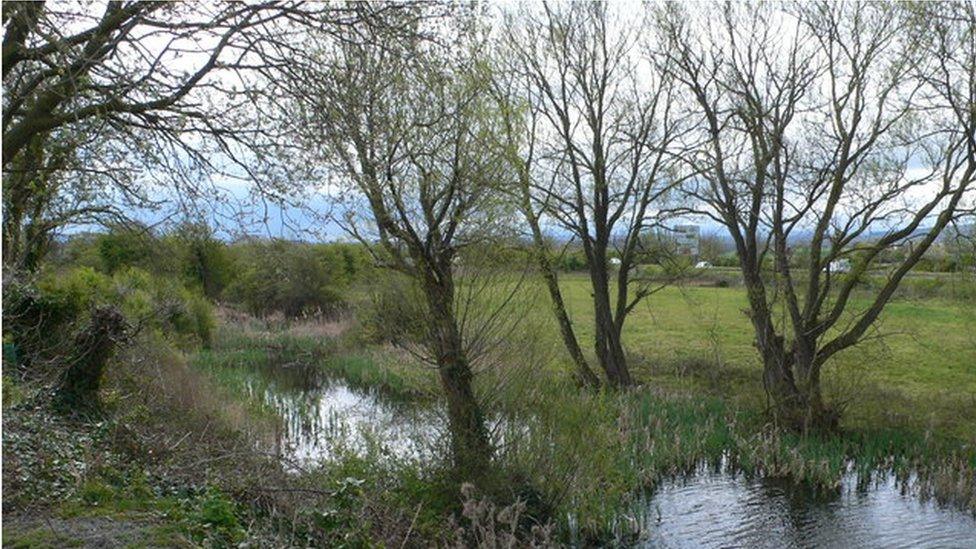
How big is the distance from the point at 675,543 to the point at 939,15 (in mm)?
8958

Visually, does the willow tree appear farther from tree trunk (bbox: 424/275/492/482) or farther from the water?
the water

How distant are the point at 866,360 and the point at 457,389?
9745 mm

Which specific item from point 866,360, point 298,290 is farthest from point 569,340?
point 298,290

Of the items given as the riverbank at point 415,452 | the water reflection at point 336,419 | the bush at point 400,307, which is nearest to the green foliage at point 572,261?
the riverbank at point 415,452

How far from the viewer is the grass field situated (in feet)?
53.7

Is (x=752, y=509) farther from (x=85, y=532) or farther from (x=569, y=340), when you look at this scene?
(x=85, y=532)

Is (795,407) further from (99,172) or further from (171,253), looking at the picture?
(99,172)

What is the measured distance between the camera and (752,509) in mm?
12094

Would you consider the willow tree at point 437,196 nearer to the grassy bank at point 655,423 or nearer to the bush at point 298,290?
the grassy bank at point 655,423

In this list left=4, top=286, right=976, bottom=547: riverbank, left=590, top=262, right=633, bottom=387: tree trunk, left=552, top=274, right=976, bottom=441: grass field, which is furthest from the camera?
left=590, top=262, right=633, bottom=387: tree trunk

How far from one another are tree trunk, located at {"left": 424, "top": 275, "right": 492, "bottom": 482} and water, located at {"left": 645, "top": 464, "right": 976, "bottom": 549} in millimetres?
2475

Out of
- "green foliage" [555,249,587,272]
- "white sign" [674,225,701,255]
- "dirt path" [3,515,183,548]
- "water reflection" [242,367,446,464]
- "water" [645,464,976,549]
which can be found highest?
"white sign" [674,225,701,255]

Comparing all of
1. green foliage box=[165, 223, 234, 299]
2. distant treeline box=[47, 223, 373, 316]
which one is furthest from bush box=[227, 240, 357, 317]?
green foliage box=[165, 223, 234, 299]

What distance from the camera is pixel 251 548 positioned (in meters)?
5.98
